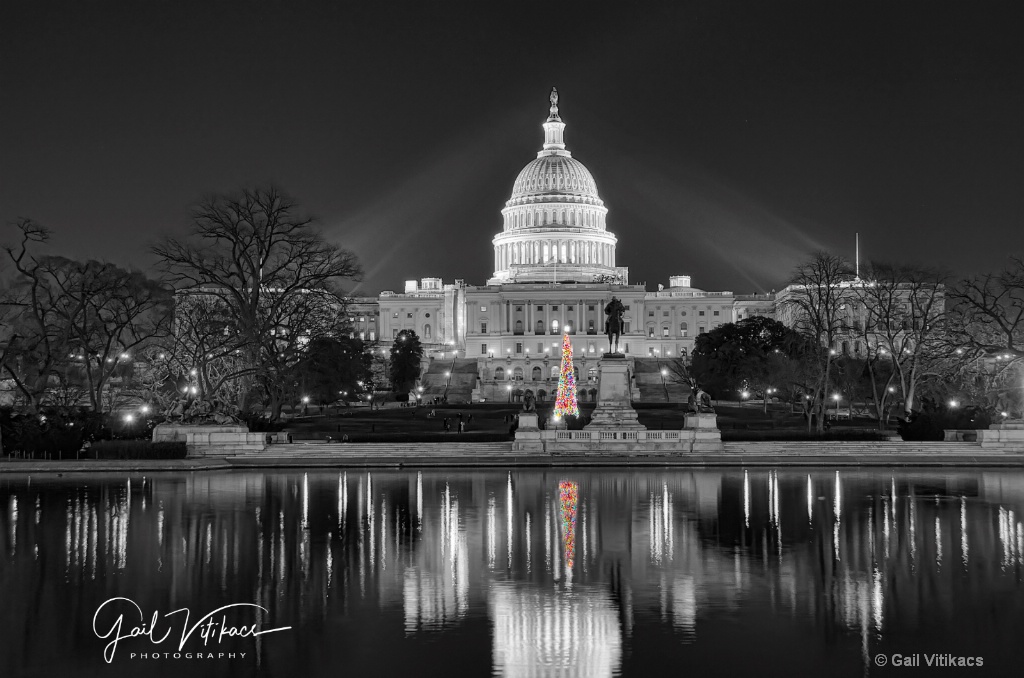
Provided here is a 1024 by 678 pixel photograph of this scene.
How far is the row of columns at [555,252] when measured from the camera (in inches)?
6703

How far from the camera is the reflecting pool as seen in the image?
47.5 feet

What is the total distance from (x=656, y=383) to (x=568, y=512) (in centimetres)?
8531

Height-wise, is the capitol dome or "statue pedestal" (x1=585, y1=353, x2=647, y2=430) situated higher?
the capitol dome

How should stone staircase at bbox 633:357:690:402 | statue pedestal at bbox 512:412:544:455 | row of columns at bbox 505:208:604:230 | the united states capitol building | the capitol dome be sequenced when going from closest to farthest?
statue pedestal at bbox 512:412:544:455, stone staircase at bbox 633:357:690:402, the united states capitol building, row of columns at bbox 505:208:604:230, the capitol dome

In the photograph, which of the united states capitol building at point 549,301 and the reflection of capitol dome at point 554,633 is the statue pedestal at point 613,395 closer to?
the reflection of capitol dome at point 554,633

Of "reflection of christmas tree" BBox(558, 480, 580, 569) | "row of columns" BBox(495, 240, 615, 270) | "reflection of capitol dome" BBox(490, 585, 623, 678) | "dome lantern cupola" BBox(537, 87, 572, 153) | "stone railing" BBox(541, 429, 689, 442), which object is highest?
"dome lantern cupola" BBox(537, 87, 572, 153)

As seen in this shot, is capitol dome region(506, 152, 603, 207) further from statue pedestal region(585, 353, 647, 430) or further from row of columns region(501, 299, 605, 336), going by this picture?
statue pedestal region(585, 353, 647, 430)

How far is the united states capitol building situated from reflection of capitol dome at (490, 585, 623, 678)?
11531cm

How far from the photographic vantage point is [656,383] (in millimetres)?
111375

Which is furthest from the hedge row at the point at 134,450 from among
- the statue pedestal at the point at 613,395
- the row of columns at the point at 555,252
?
the row of columns at the point at 555,252

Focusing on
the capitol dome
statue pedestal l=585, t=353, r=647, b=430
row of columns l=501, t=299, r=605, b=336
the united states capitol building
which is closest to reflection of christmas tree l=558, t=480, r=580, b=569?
statue pedestal l=585, t=353, r=647, b=430

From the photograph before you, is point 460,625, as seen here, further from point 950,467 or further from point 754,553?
point 950,467

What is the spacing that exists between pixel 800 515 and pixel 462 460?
17.4m

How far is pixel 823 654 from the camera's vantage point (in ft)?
47.5
